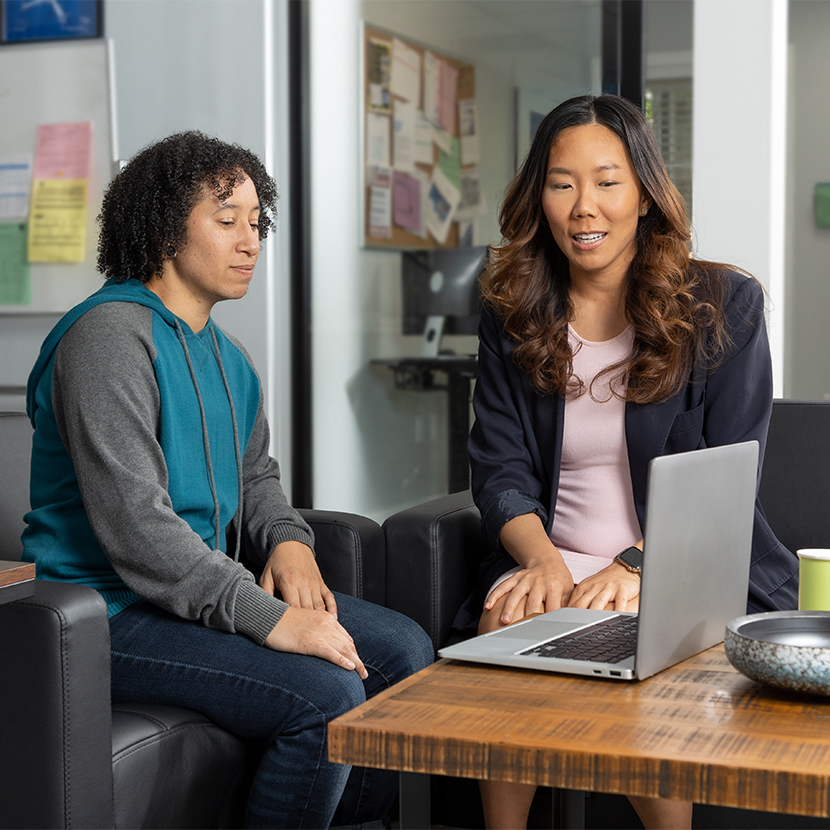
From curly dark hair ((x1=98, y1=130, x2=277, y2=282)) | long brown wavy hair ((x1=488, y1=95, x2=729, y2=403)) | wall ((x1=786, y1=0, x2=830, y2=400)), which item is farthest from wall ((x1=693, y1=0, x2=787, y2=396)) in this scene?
curly dark hair ((x1=98, y1=130, x2=277, y2=282))

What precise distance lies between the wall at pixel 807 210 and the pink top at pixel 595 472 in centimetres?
150

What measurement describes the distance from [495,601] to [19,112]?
2.83 meters

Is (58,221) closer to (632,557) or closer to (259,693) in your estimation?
(259,693)

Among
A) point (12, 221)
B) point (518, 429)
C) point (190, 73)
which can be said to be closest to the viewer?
point (518, 429)

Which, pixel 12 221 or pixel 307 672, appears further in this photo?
pixel 12 221

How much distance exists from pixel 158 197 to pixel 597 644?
→ 0.99 meters

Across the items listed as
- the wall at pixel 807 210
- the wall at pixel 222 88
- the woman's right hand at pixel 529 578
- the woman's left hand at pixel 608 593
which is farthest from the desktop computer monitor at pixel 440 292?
the woman's left hand at pixel 608 593

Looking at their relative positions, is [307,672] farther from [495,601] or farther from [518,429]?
[518,429]

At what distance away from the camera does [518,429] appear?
5.92ft

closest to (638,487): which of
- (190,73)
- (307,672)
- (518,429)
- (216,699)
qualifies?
(518,429)

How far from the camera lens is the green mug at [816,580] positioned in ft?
3.84

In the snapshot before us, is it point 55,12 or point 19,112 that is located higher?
point 55,12

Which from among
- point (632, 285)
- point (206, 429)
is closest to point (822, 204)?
point (632, 285)

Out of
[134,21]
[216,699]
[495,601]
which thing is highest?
[134,21]
